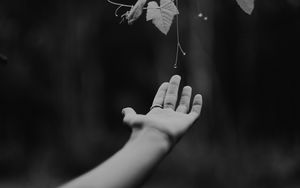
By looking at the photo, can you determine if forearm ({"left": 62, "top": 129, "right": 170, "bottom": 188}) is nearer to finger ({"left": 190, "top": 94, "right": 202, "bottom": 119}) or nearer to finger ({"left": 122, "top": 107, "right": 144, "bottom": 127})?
finger ({"left": 122, "top": 107, "right": 144, "bottom": 127})

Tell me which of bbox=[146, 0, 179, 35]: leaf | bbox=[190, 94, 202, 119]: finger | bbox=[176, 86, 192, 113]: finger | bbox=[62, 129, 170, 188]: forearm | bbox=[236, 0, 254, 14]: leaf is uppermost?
bbox=[146, 0, 179, 35]: leaf

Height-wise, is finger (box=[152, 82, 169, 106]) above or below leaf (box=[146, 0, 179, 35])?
below

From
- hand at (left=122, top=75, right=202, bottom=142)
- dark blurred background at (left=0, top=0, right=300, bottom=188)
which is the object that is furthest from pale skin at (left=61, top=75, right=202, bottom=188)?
dark blurred background at (left=0, top=0, right=300, bottom=188)

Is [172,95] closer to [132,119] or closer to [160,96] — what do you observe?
[160,96]

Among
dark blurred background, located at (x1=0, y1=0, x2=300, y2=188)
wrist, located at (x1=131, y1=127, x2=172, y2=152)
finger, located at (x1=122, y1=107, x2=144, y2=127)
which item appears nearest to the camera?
wrist, located at (x1=131, y1=127, x2=172, y2=152)

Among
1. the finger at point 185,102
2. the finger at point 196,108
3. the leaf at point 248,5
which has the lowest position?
the finger at point 196,108

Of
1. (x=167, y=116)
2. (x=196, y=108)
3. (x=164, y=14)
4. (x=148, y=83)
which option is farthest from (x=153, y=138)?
(x=148, y=83)

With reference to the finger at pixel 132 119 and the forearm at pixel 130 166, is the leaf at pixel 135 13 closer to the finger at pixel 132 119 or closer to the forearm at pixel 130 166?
the finger at pixel 132 119

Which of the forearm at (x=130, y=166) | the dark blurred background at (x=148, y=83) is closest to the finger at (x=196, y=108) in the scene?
the forearm at (x=130, y=166)
